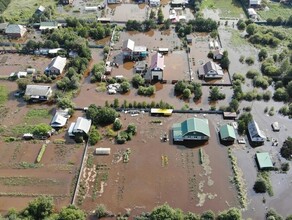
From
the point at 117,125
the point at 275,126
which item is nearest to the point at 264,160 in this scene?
the point at 275,126

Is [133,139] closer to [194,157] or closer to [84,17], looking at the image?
[194,157]

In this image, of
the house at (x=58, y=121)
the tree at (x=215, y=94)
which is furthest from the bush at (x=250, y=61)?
the house at (x=58, y=121)

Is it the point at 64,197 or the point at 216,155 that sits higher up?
the point at 216,155

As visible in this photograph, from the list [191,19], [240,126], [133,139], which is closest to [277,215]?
[240,126]

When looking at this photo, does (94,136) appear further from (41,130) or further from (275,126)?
(275,126)

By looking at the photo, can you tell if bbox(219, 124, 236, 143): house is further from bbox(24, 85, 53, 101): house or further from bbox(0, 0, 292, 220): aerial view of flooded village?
bbox(24, 85, 53, 101): house

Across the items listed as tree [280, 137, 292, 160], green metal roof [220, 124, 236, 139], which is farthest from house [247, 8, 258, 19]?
tree [280, 137, 292, 160]
